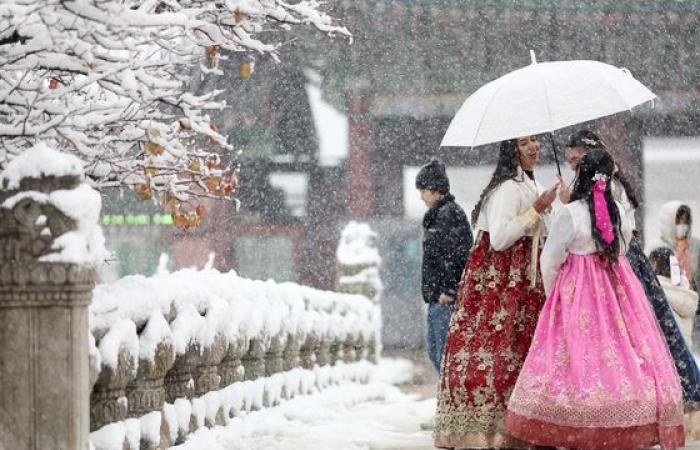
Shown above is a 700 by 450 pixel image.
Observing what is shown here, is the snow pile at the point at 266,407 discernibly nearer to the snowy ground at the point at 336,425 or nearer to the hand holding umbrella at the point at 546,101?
the snowy ground at the point at 336,425

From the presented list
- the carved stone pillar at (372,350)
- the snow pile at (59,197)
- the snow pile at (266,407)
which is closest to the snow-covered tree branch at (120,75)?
the snow pile at (59,197)

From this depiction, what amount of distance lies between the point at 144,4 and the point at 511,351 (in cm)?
235

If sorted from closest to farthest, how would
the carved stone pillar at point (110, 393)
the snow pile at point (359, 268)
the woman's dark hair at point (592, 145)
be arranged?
the carved stone pillar at point (110, 393), the woman's dark hair at point (592, 145), the snow pile at point (359, 268)

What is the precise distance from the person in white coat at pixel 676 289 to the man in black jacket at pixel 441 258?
1199 millimetres

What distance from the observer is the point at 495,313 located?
6.41 metres

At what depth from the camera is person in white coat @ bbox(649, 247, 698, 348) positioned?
822 cm

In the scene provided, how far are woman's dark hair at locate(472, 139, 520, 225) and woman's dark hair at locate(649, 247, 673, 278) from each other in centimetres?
220

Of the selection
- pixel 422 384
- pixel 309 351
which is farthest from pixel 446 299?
pixel 422 384

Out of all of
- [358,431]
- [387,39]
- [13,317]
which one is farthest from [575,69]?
[387,39]

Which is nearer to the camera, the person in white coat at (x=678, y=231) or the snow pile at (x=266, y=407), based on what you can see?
the snow pile at (x=266, y=407)

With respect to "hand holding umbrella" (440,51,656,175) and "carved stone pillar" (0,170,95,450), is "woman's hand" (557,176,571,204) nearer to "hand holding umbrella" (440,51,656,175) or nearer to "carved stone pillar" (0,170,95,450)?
"hand holding umbrella" (440,51,656,175)

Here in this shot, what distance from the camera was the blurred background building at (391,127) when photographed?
2194 centimetres

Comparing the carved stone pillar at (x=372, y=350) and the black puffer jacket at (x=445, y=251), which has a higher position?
the black puffer jacket at (x=445, y=251)

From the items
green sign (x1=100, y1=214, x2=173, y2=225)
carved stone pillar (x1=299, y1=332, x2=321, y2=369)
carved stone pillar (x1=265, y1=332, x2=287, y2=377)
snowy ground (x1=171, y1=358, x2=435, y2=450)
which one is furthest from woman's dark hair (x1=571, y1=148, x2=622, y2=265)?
green sign (x1=100, y1=214, x2=173, y2=225)
